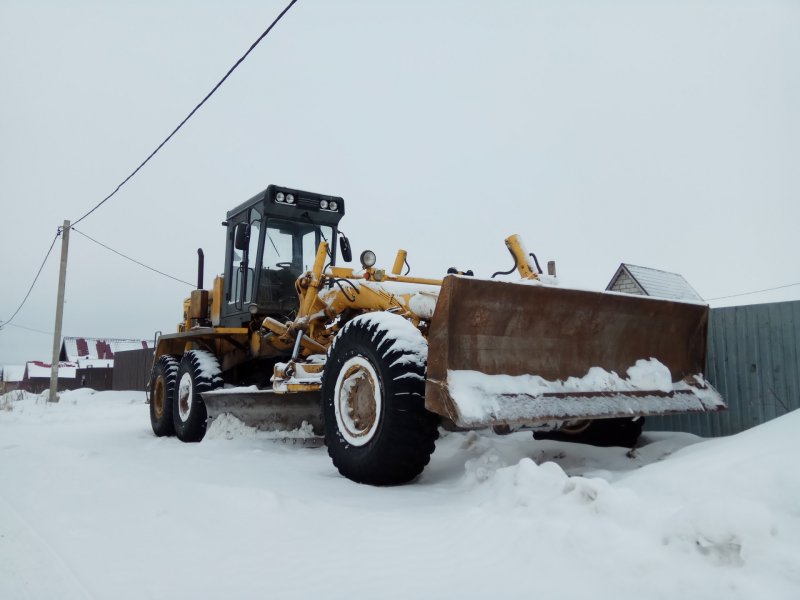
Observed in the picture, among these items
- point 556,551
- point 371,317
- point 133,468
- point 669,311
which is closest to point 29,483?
point 133,468

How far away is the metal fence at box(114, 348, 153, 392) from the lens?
22.7m

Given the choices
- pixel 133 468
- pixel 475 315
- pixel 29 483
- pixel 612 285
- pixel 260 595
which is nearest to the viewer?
pixel 260 595

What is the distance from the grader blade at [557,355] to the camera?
374 cm

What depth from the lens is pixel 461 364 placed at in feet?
12.7

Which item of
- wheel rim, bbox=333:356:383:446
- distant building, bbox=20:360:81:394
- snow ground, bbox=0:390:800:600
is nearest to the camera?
snow ground, bbox=0:390:800:600

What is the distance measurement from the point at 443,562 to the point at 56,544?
1.88 m

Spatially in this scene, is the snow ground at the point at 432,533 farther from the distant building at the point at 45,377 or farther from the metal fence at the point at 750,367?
the distant building at the point at 45,377

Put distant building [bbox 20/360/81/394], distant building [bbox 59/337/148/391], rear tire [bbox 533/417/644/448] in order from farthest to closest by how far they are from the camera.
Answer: distant building [bbox 59/337/148/391] → distant building [bbox 20/360/81/394] → rear tire [bbox 533/417/644/448]

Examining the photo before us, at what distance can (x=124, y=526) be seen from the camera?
3109 millimetres

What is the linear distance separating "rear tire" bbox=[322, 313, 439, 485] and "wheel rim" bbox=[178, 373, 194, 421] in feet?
12.2

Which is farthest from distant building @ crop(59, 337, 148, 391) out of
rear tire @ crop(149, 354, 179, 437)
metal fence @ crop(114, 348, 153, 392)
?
rear tire @ crop(149, 354, 179, 437)

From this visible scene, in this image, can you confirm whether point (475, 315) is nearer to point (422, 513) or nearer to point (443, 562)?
point (422, 513)

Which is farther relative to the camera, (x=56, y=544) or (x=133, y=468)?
(x=133, y=468)

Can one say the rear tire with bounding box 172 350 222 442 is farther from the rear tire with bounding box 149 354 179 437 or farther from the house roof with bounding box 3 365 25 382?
the house roof with bounding box 3 365 25 382
